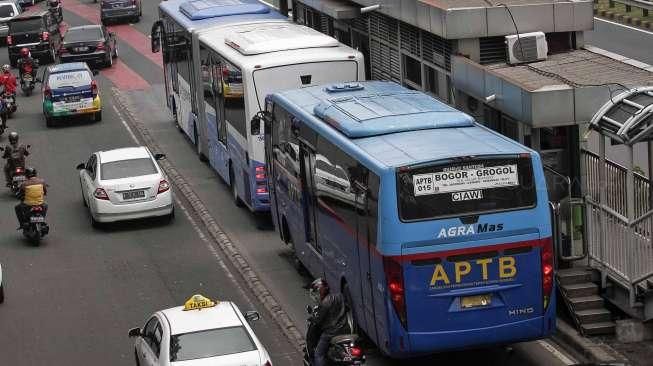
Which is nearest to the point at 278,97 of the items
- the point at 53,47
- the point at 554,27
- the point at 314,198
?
the point at 314,198

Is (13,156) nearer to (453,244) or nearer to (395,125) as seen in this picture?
(395,125)

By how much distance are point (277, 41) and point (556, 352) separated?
10.5 metres

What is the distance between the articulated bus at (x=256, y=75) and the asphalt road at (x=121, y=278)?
3.51 ft

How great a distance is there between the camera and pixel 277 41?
1069 inches

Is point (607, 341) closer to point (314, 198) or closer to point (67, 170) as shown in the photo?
point (314, 198)

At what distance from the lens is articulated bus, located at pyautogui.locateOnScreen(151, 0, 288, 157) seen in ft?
109

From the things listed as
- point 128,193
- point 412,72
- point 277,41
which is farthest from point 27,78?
point 412,72

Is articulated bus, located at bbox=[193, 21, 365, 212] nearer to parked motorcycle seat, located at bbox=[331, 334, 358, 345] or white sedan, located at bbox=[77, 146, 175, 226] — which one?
white sedan, located at bbox=[77, 146, 175, 226]

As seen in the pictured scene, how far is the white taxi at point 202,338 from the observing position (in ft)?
52.6

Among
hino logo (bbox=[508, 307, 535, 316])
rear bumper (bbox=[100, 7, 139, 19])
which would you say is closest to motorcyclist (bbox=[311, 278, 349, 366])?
hino logo (bbox=[508, 307, 535, 316])

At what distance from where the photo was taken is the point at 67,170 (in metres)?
34.7

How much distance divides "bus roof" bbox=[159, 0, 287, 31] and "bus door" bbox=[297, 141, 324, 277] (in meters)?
11.4

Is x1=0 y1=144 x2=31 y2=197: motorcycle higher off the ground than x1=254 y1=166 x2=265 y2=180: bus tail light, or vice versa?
x1=254 y1=166 x2=265 y2=180: bus tail light

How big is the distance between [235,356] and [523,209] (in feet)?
12.4
